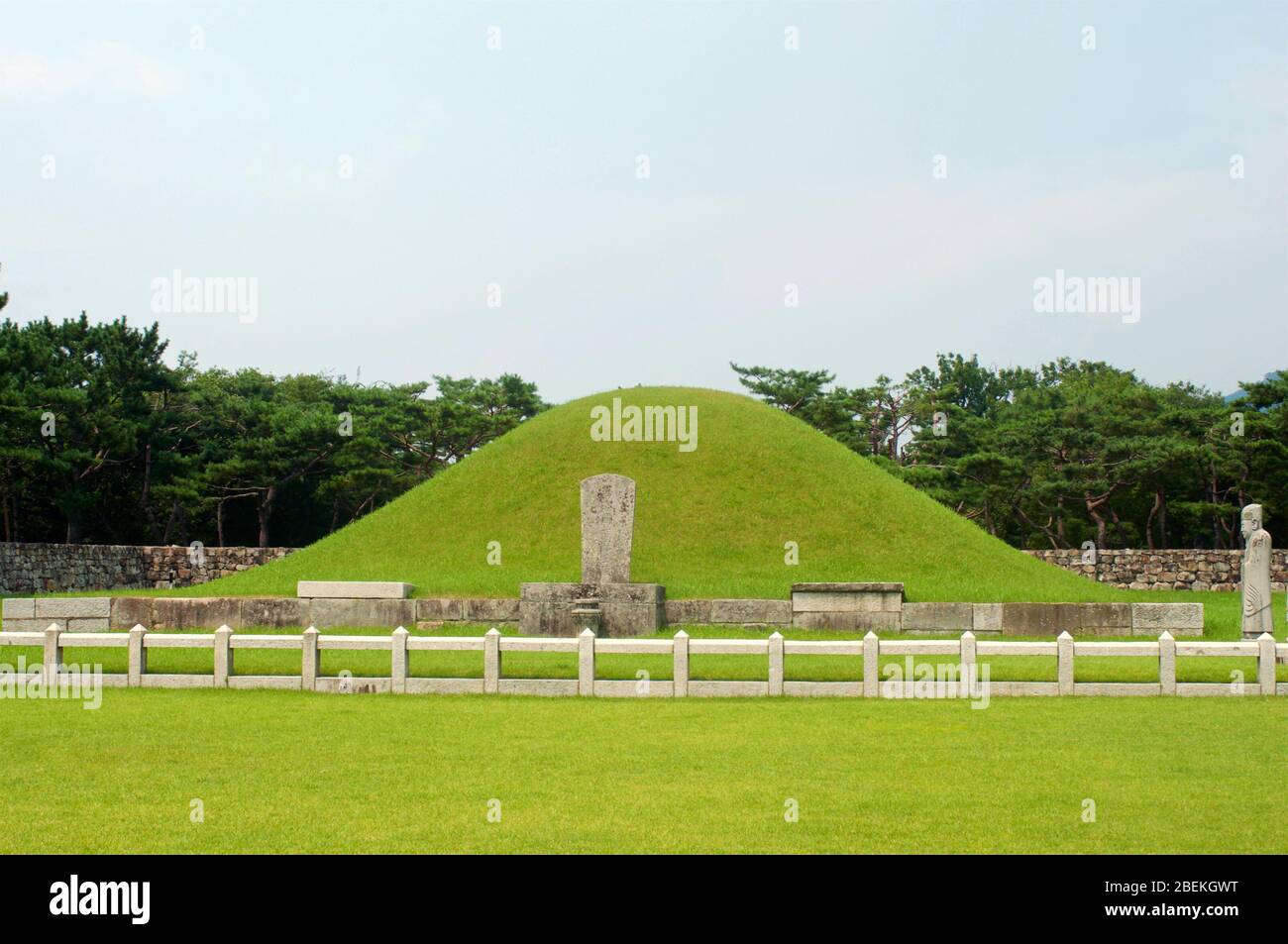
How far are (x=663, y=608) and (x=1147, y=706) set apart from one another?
36.7 feet

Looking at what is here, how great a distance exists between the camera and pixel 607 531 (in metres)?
23.7

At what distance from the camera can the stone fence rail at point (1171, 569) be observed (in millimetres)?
44559

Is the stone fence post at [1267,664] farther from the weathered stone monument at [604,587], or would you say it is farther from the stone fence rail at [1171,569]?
the stone fence rail at [1171,569]

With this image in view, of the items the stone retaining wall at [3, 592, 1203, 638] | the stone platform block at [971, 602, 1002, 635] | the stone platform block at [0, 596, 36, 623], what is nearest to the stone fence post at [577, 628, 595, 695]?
the stone retaining wall at [3, 592, 1203, 638]

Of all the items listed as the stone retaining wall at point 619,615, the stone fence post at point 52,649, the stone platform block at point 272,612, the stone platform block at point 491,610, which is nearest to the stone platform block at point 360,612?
the stone retaining wall at point 619,615

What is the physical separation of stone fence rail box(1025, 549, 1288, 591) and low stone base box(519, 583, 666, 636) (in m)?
24.6

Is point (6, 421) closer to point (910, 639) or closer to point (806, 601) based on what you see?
point (806, 601)

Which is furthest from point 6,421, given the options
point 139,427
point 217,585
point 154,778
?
point 154,778

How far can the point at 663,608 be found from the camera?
24453mm

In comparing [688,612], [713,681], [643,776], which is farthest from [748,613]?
[643,776]

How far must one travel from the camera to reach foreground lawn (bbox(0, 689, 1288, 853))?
808cm

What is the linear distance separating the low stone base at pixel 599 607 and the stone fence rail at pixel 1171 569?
2458cm

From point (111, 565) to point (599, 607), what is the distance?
32.5 meters

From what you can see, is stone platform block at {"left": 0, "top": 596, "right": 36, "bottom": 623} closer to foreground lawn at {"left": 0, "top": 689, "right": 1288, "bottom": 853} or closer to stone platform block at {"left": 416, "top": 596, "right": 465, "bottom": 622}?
stone platform block at {"left": 416, "top": 596, "right": 465, "bottom": 622}
